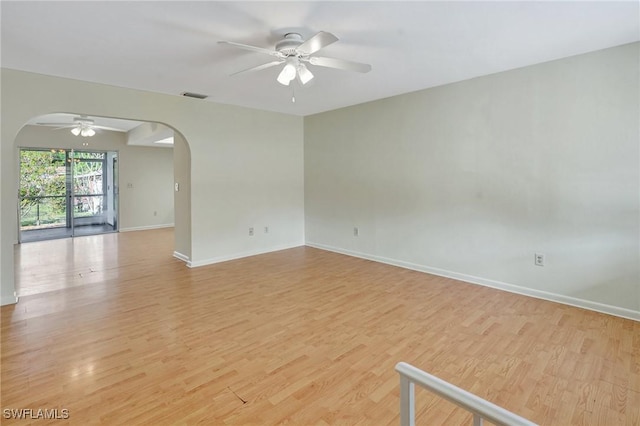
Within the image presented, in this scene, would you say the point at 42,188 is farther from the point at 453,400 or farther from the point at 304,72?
the point at 453,400

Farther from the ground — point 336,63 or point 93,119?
point 93,119

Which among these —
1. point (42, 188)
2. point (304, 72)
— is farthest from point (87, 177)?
point (304, 72)

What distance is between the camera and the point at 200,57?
3.10 m

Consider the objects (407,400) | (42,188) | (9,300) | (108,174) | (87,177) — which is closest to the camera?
(407,400)

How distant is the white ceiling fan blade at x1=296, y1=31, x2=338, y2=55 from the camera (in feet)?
7.16

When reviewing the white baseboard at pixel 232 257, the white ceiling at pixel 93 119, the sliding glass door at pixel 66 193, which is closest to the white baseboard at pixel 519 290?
the white baseboard at pixel 232 257

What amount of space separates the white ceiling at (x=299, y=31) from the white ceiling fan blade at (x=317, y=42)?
0.59 ft

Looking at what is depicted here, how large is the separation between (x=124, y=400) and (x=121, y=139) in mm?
7821

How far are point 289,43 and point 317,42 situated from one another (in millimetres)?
400

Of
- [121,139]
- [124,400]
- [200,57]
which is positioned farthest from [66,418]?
[121,139]

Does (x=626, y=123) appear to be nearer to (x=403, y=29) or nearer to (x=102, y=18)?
(x=403, y=29)

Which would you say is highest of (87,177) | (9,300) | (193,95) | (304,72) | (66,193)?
(193,95)

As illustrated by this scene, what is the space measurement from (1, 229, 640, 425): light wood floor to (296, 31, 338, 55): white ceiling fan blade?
2.26m

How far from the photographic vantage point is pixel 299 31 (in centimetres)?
256
